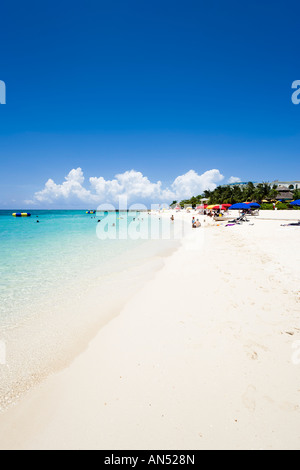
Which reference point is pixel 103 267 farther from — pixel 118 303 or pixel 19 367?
pixel 19 367

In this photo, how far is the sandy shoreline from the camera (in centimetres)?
250

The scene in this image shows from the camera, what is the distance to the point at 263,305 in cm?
541

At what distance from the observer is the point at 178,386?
3.15 m

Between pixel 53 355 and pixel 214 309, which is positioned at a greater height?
pixel 214 309

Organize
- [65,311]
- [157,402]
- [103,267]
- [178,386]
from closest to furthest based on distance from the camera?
[157,402] < [178,386] < [65,311] < [103,267]

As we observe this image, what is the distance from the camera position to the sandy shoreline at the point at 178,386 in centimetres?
250

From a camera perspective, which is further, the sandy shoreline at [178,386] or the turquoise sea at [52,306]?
the turquoise sea at [52,306]

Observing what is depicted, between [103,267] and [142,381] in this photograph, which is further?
[103,267]

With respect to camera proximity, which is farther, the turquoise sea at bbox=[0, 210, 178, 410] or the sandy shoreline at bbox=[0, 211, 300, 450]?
the turquoise sea at bbox=[0, 210, 178, 410]

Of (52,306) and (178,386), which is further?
(52,306)

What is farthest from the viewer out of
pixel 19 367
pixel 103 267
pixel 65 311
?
pixel 103 267

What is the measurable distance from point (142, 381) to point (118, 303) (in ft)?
10.5
